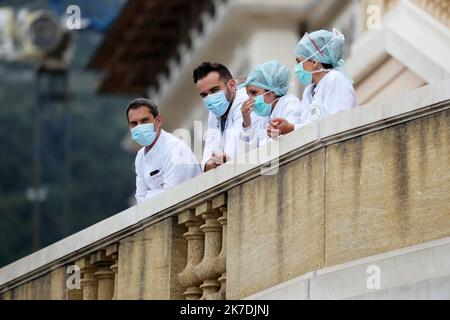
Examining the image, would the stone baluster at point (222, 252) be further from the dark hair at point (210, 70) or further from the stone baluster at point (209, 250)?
the dark hair at point (210, 70)

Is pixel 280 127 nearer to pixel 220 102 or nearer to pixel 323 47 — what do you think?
pixel 323 47

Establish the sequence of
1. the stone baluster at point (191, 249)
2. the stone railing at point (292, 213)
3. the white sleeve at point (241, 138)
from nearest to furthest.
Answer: the stone railing at point (292, 213), the stone baluster at point (191, 249), the white sleeve at point (241, 138)

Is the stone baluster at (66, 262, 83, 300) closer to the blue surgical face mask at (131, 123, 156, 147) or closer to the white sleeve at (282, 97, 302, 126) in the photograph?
the blue surgical face mask at (131, 123, 156, 147)

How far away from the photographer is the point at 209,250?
1477cm

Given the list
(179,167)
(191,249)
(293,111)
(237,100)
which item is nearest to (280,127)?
(293,111)

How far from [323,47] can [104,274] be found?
2672 millimetres

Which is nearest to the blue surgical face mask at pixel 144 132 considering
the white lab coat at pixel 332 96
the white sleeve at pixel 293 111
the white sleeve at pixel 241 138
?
the white sleeve at pixel 241 138

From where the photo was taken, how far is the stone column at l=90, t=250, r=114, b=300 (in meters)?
16.1

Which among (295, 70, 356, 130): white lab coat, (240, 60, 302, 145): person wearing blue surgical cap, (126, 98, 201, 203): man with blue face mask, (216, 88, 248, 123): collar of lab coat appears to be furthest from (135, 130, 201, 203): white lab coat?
(295, 70, 356, 130): white lab coat

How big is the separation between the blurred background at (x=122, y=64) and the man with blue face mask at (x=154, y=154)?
1751mm

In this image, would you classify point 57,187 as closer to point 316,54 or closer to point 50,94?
point 50,94

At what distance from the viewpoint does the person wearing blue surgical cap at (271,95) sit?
1548cm

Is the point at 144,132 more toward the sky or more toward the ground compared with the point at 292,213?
more toward the sky
